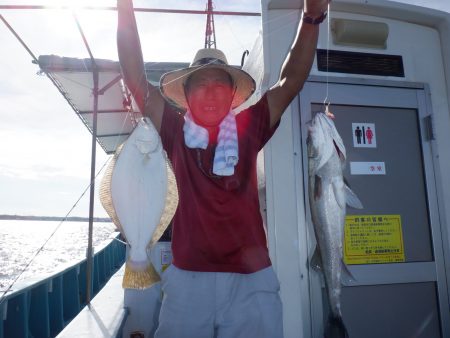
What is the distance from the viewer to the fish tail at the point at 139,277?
1.89 meters

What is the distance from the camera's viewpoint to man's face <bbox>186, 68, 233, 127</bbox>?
2732mm

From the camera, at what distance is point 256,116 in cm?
273

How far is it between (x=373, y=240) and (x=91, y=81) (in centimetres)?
430

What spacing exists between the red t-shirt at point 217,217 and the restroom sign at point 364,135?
46.7 inches

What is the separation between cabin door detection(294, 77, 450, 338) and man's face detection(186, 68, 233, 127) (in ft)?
2.72

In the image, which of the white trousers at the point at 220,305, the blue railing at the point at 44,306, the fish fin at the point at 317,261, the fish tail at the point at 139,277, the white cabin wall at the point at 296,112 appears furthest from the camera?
the blue railing at the point at 44,306

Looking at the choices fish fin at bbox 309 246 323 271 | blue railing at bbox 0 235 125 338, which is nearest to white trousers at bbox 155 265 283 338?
fish fin at bbox 309 246 323 271

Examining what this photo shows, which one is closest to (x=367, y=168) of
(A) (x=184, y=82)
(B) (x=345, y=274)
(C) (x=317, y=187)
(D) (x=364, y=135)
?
(D) (x=364, y=135)

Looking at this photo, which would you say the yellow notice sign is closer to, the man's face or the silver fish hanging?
the silver fish hanging

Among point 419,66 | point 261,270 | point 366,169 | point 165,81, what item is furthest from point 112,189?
point 419,66

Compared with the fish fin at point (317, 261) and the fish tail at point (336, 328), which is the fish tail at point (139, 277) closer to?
the fish fin at point (317, 261)

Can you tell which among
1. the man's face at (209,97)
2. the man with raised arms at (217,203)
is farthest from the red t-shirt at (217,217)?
the man's face at (209,97)

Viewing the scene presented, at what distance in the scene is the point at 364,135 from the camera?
3.35m

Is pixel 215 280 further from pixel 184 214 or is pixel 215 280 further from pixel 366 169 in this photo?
pixel 366 169
